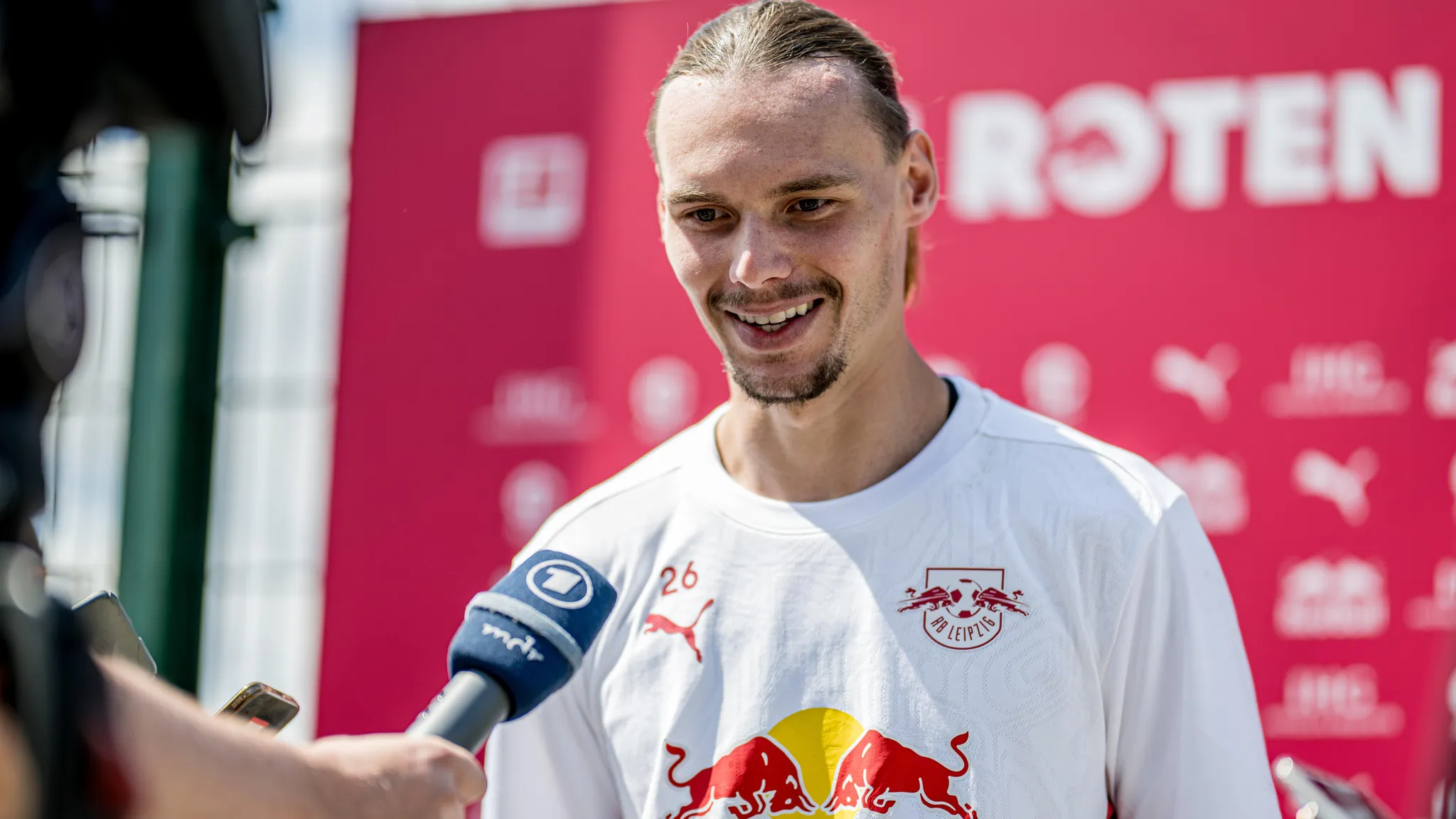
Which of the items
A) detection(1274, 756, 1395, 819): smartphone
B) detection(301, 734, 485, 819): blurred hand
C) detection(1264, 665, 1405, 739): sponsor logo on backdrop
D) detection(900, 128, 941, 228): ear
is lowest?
detection(1264, 665, 1405, 739): sponsor logo on backdrop

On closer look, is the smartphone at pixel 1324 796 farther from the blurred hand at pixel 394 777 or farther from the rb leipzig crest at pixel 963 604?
the blurred hand at pixel 394 777

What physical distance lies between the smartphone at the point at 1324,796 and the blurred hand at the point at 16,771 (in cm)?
127

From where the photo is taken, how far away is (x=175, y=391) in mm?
4355

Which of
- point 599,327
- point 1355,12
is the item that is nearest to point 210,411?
point 599,327

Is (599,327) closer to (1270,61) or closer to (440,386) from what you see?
(440,386)

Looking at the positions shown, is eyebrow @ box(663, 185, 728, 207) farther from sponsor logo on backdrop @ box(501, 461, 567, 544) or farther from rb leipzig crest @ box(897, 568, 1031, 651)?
sponsor logo on backdrop @ box(501, 461, 567, 544)

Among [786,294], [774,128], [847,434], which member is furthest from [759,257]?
[847,434]

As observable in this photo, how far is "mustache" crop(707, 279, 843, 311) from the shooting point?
2.00 m

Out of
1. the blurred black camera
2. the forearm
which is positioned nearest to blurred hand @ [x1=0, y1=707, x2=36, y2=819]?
the blurred black camera

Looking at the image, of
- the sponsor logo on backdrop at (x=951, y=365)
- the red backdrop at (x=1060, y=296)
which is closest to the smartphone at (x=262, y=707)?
the red backdrop at (x=1060, y=296)

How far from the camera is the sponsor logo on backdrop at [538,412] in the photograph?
4227 mm

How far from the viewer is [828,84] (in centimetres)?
204

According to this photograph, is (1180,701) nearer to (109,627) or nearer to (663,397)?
(109,627)

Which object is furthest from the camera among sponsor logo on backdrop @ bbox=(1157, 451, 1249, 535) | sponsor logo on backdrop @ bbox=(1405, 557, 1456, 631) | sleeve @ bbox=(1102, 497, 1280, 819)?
sponsor logo on backdrop @ bbox=(1157, 451, 1249, 535)
